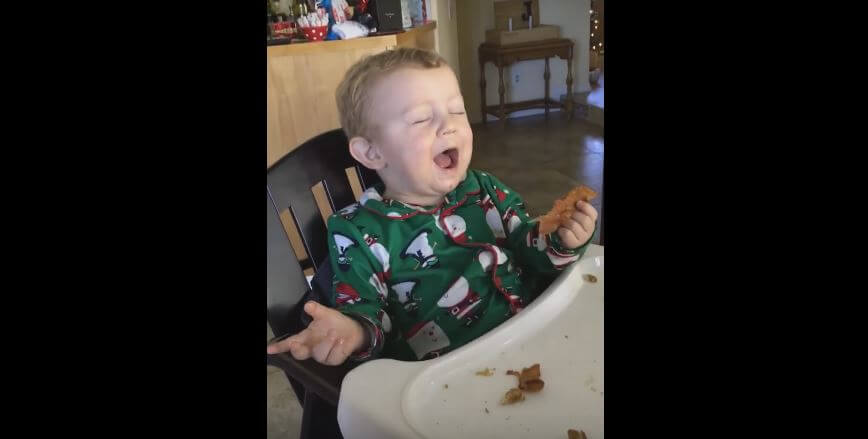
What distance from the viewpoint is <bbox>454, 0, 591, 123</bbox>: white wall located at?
1.15ft

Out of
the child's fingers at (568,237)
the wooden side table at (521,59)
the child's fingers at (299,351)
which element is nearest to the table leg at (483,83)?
the wooden side table at (521,59)

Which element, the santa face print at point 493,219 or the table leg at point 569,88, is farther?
the santa face print at point 493,219

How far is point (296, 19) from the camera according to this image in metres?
0.50

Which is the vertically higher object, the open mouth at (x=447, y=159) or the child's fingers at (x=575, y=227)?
the open mouth at (x=447, y=159)

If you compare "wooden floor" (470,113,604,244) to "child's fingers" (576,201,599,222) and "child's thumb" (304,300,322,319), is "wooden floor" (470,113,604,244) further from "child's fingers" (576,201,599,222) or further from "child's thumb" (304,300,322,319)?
"child's thumb" (304,300,322,319)

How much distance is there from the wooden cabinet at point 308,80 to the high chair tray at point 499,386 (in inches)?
7.9

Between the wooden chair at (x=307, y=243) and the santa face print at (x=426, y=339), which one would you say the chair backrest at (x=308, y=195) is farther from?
the santa face print at (x=426, y=339)

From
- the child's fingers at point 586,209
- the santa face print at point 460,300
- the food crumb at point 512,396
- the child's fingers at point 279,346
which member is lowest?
the food crumb at point 512,396

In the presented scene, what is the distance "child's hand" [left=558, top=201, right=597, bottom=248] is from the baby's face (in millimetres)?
88

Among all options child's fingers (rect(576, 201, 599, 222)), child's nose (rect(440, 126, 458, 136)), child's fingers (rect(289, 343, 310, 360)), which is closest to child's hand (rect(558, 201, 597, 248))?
child's fingers (rect(576, 201, 599, 222))

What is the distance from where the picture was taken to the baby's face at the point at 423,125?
0.40 metres

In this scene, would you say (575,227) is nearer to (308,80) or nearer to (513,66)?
(513,66)
